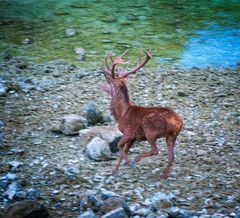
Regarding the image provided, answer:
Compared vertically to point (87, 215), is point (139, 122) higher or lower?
higher

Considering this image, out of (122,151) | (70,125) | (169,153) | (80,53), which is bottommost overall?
(80,53)

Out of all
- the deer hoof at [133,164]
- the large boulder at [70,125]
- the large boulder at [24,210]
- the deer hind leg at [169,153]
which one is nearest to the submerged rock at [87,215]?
the large boulder at [24,210]

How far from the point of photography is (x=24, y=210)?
16.2 feet

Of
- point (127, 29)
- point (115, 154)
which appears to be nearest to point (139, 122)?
point (115, 154)

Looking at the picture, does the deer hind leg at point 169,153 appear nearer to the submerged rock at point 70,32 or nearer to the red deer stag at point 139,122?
the red deer stag at point 139,122

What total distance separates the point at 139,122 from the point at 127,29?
231 inches

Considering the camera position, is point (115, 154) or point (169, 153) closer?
point (169, 153)

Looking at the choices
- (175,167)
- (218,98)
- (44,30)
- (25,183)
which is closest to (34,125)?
(25,183)

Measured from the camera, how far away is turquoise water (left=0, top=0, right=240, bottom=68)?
10328 mm

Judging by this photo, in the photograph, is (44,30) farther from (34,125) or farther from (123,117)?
(123,117)

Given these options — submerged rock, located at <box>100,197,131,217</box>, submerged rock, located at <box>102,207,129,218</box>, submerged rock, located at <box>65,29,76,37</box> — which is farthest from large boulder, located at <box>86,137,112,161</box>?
submerged rock, located at <box>65,29,76,37</box>

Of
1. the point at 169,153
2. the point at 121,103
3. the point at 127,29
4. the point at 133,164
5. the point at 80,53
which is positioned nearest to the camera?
the point at 169,153

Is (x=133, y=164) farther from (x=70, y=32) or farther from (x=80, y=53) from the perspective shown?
(x=70, y=32)

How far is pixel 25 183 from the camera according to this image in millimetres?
5953
